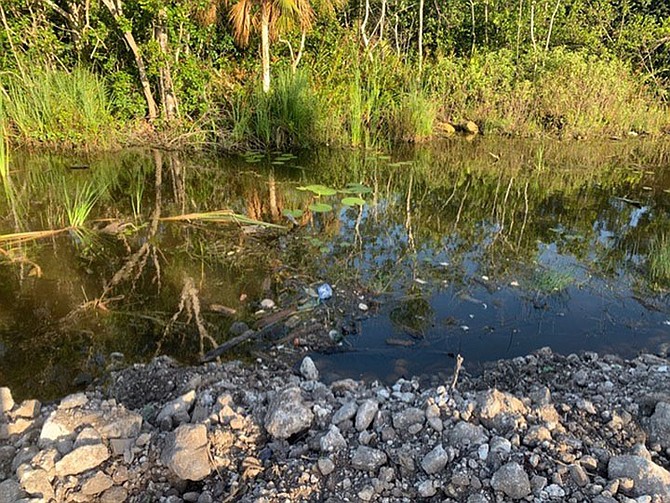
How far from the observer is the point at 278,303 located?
351 centimetres

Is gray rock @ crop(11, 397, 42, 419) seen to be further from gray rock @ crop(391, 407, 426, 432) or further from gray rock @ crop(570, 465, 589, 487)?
gray rock @ crop(570, 465, 589, 487)

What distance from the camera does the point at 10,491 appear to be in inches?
68.3

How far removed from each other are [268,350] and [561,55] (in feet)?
36.7

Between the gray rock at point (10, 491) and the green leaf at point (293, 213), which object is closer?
the gray rock at point (10, 491)

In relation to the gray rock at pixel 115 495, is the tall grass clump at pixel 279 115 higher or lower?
higher

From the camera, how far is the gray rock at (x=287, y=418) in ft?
6.66

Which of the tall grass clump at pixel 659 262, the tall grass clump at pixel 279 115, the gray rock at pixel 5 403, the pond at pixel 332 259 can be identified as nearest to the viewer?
the gray rock at pixel 5 403

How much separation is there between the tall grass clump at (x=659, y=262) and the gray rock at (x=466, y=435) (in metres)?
2.77

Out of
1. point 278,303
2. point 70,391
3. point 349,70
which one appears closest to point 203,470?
point 70,391

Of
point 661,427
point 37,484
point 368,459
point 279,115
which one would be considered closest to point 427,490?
point 368,459

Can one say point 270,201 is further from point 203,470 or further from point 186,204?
point 203,470

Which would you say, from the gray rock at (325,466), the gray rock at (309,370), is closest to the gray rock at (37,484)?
the gray rock at (325,466)

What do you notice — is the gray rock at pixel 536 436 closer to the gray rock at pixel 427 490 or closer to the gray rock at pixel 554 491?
the gray rock at pixel 554 491

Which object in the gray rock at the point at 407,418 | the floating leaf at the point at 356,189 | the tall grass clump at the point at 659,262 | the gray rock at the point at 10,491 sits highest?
the floating leaf at the point at 356,189
